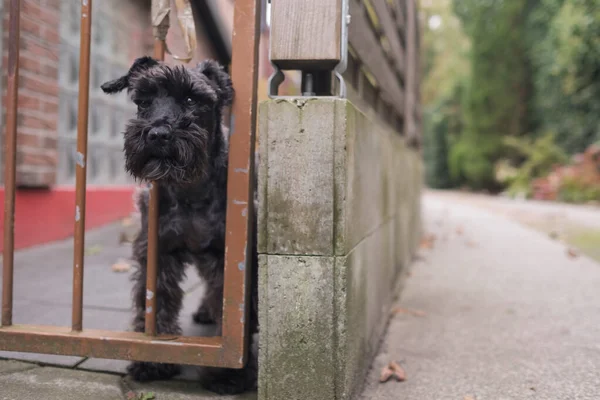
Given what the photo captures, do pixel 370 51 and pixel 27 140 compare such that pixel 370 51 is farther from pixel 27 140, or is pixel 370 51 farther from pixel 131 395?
pixel 27 140

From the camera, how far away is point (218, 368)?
2057 mm

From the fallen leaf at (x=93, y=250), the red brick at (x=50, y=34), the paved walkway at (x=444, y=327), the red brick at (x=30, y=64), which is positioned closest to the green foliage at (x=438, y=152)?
the paved walkway at (x=444, y=327)

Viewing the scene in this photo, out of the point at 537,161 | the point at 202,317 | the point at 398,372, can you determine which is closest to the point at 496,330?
the point at 398,372

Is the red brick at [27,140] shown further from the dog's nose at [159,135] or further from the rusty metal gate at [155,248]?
the dog's nose at [159,135]

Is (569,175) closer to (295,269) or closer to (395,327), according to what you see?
(395,327)

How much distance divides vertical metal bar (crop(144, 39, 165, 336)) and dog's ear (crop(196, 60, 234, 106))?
0.57ft

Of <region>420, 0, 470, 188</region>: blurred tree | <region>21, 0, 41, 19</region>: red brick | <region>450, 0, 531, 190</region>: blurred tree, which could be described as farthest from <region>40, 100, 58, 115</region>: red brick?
<region>420, 0, 470, 188</region>: blurred tree

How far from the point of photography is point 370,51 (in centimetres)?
279

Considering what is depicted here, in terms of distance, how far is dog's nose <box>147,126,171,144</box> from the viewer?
5.82 feet

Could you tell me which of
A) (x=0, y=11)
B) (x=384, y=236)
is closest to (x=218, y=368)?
(x=384, y=236)

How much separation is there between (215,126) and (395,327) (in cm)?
174

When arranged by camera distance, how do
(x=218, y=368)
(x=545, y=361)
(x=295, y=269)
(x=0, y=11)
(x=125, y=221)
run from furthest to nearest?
1. (x=125, y=221)
2. (x=0, y=11)
3. (x=545, y=361)
4. (x=218, y=368)
5. (x=295, y=269)

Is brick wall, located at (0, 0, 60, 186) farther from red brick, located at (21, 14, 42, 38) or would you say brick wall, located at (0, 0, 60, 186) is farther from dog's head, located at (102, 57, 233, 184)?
dog's head, located at (102, 57, 233, 184)

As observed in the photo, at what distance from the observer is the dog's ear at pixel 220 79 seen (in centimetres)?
190
